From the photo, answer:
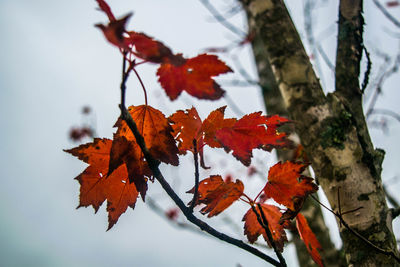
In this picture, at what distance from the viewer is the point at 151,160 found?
0.51 meters

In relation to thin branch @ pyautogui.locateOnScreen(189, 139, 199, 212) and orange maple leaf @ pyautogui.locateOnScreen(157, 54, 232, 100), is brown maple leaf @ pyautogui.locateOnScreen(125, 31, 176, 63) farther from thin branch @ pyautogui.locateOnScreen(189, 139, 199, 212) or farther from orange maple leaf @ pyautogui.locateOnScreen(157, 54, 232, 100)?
thin branch @ pyautogui.locateOnScreen(189, 139, 199, 212)

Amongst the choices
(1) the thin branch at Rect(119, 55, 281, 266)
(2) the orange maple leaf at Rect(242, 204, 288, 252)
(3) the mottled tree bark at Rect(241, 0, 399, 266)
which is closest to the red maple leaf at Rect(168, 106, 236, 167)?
(1) the thin branch at Rect(119, 55, 281, 266)

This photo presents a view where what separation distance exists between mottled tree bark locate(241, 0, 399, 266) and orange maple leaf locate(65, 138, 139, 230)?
54 centimetres

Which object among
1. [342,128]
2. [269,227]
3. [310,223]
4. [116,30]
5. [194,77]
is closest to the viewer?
[116,30]

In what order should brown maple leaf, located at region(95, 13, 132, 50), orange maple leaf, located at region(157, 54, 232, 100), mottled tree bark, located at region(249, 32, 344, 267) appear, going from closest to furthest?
1. brown maple leaf, located at region(95, 13, 132, 50)
2. orange maple leaf, located at region(157, 54, 232, 100)
3. mottled tree bark, located at region(249, 32, 344, 267)

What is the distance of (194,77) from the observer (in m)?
0.52

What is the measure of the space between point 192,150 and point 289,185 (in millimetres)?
280

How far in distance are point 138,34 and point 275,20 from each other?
3.16 feet

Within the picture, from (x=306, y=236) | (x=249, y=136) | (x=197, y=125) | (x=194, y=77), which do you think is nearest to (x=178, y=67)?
(x=194, y=77)

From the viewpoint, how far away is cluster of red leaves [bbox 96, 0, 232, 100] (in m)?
0.46

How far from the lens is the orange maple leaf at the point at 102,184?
2.08ft

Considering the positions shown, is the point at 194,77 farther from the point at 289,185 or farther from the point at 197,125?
the point at 289,185

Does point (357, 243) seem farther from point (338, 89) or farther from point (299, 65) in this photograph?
point (299, 65)

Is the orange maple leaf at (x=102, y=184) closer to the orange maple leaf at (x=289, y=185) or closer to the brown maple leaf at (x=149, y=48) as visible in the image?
the brown maple leaf at (x=149, y=48)
